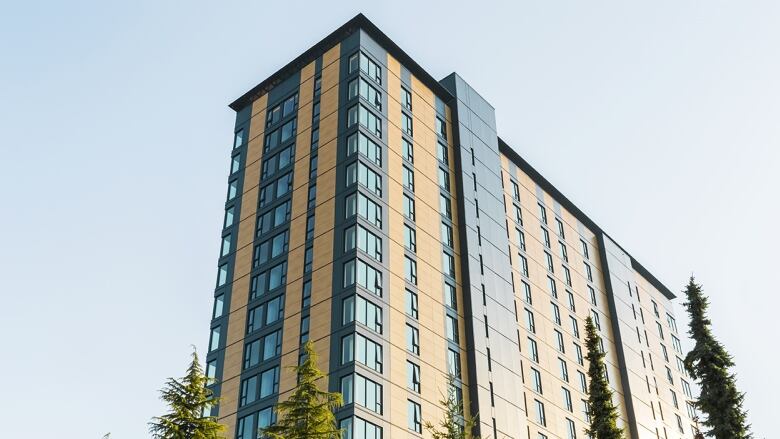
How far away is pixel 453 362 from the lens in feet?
208

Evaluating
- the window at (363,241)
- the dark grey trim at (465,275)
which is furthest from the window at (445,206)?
the window at (363,241)

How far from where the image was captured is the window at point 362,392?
53.4 metres

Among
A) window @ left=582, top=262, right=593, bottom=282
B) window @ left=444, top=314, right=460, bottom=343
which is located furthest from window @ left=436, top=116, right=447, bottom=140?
window @ left=582, top=262, right=593, bottom=282

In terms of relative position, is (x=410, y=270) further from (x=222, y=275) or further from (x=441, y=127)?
(x=441, y=127)

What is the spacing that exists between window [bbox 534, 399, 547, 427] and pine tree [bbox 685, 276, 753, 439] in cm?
3076

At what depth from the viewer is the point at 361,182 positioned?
63031 mm

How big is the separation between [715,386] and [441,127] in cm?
4057

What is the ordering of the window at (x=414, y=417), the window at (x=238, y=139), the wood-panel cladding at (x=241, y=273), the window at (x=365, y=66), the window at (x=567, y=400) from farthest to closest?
the window at (x=567, y=400), the window at (x=238, y=139), the window at (x=365, y=66), the wood-panel cladding at (x=241, y=273), the window at (x=414, y=417)

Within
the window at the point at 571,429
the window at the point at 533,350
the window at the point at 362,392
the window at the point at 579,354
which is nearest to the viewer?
the window at the point at 362,392

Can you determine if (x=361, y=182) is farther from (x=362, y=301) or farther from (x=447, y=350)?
(x=447, y=350)

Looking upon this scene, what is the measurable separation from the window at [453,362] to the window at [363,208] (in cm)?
1087

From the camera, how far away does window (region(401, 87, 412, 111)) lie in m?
72.8

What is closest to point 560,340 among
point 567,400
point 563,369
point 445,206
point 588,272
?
point 563,369

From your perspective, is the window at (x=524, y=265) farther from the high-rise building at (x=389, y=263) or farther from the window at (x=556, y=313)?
the window at (x=556, y=313)
